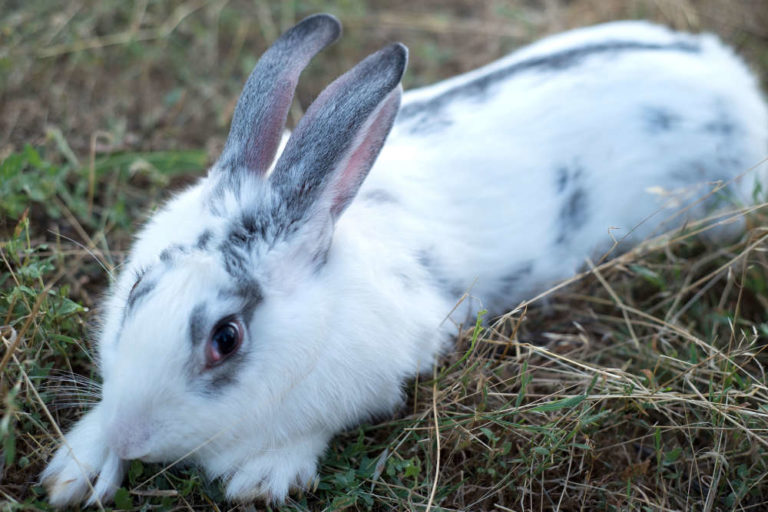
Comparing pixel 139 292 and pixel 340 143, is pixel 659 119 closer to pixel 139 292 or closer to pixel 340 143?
pixel 340 143

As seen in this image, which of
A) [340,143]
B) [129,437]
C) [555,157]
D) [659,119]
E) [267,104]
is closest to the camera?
[129,437]

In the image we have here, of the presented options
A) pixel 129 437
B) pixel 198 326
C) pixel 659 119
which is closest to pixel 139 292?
pixel 198 326

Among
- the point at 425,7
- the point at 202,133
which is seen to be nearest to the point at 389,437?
the point at 202,133

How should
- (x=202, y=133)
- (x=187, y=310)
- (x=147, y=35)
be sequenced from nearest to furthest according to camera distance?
(x=187, y=310) < (x=202, y=133) < (x=147, y=35)

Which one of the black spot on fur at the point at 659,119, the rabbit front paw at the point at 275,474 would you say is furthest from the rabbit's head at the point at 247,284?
the black spot on fur at the point at 659,119

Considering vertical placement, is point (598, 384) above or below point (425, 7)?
below

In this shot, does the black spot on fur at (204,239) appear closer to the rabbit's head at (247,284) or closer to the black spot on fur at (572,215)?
the rabbit's head at (247,284)

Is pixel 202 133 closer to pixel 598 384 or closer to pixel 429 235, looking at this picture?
pixel 429 235
